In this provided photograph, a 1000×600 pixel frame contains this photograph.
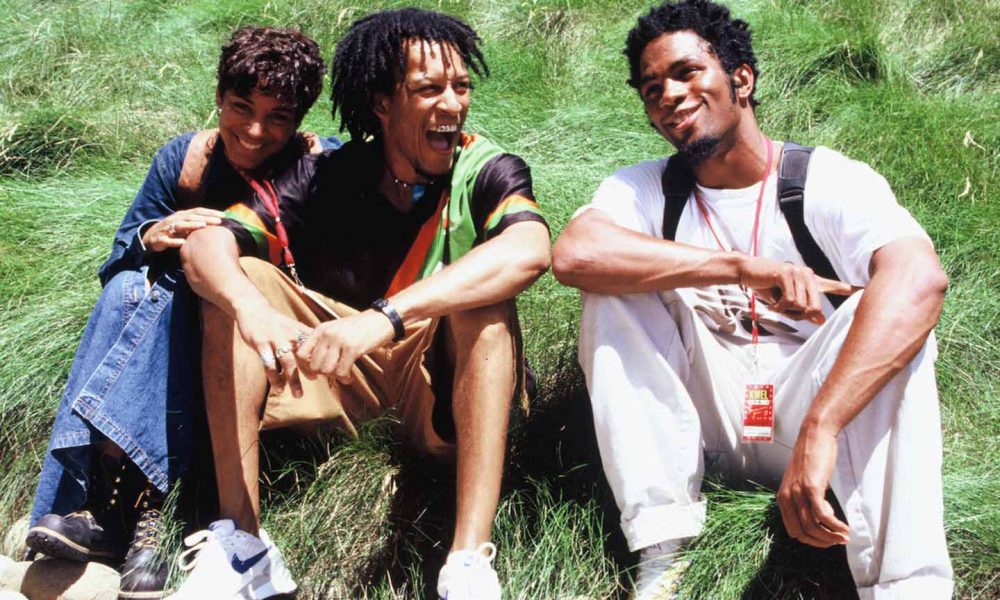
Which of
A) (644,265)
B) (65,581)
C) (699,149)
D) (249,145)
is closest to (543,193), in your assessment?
(699,149)

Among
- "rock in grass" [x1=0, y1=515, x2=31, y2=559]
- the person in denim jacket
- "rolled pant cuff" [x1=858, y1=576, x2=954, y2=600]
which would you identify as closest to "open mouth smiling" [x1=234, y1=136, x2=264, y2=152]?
the person in denim jacket

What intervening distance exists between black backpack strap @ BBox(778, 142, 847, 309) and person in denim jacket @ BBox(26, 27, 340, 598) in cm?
164

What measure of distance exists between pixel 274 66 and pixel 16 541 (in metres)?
2.03

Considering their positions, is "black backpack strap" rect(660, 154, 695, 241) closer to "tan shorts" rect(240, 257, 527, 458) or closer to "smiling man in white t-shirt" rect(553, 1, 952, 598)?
"smiling man in white t-shirt" rect(553, 1, 952, 598)

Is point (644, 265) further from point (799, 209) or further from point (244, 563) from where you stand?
point (244, 563)

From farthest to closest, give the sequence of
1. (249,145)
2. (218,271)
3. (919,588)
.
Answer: (249,145), (218,271), (919,588)

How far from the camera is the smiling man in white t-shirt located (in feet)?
8.84

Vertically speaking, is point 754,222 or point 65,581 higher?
point 754,222

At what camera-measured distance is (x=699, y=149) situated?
341 centimetres

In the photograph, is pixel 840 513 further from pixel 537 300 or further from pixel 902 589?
pixel 537 300

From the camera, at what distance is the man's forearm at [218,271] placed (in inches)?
120

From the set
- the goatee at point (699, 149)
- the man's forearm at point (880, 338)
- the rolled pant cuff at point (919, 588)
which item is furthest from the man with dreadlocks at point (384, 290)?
the rolled pant cuff at point (919, 588)

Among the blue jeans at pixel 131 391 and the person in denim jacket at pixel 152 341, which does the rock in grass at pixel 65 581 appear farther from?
the blue jeans at pixel 131 391

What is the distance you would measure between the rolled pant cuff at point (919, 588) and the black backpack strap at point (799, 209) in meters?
0.83
